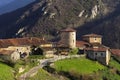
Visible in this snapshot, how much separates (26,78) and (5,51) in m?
9.69

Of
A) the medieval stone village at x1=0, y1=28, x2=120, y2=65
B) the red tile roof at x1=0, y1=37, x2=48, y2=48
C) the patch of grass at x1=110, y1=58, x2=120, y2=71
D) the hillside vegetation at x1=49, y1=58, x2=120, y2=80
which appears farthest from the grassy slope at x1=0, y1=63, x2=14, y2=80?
the patch of grass at x1=110, y1=58, x2=120, y2=71

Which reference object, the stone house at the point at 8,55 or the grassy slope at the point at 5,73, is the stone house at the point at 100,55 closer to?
the stone house at the point at 8,55

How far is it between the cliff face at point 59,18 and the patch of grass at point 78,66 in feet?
233

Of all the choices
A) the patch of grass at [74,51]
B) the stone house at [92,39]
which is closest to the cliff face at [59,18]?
the stone house at [92,39]

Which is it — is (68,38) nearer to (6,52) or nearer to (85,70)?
(85,70)

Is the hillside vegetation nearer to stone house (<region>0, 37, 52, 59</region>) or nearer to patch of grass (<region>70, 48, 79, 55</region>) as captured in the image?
patch of grass (<region>70, 48, 79, 55</region>)

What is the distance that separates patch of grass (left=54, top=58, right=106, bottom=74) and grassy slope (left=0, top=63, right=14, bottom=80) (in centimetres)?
996

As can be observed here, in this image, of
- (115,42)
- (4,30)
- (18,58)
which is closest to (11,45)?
(18,58)

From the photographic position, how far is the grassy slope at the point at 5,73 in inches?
2406

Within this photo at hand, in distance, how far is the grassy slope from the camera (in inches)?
2406

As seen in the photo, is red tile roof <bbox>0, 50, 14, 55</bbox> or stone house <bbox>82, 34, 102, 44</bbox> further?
stone house <bbox>82, 34, 102, 44</bbox>

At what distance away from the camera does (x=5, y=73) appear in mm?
62719

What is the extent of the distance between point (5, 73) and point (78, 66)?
18.0 metres

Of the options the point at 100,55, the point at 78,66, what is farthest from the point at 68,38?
the point at 78,66
